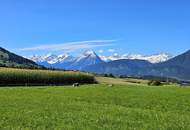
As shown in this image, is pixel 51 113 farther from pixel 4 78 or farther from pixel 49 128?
pixel 4 78

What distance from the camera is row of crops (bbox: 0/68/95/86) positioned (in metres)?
130

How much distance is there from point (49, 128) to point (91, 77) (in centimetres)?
14301

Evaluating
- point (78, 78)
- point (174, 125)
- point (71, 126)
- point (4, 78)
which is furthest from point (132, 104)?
point (78, 78)

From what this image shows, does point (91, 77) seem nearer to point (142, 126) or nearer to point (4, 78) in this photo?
point (4, 78)

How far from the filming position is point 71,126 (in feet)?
82.5

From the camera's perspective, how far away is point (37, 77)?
14400cm

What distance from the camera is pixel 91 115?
105 feet

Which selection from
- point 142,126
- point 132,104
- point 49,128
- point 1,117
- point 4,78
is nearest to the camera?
point 49,128

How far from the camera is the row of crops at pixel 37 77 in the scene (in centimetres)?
12975

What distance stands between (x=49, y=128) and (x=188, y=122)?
10202mm

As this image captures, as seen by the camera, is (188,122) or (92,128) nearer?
(92,128)

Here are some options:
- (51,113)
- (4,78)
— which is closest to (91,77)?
(4,78)

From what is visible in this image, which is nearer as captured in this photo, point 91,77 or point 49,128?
point 49,128

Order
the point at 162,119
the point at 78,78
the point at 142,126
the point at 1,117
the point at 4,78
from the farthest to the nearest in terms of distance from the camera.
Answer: the point at 78,78, the point at 4,78, the point at 162,119, the point at 1,117, the point at 142,126
